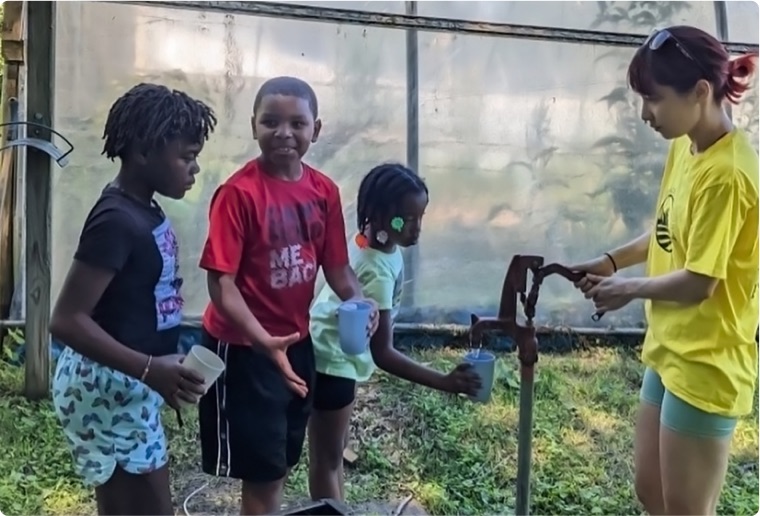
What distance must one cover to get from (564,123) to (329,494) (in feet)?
6.76

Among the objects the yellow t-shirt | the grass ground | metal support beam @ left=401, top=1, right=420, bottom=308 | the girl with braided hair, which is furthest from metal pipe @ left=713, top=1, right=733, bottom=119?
the girl with braided hair

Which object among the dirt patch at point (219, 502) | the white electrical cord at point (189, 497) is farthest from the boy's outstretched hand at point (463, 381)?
the white electrical cord at point (189, 497)

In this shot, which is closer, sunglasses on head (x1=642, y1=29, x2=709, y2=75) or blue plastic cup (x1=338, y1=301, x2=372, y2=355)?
sunglasses on head (x1=642, y1=29, x2=709, y2=75)

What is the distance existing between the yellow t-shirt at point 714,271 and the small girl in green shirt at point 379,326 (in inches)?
18.5

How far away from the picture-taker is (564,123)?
3574 millimetres

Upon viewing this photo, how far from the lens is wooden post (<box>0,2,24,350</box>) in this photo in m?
2.98

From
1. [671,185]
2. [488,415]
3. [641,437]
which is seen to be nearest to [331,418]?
[641,437]

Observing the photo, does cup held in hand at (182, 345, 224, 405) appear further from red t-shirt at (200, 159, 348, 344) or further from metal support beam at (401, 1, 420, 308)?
metal support beam at (401, 1, 420, 308)

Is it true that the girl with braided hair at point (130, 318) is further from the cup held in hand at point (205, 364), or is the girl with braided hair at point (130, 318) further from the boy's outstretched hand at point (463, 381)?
the boy's outstretched hand at point (463, 381)

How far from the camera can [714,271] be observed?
172 centimetres

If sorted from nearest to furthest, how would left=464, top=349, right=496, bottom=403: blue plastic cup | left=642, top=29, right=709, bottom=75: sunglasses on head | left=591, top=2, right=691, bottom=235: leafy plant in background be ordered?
left=642, top=29, right=709, bottom=75: sunglasses on head
left=464, top=349, right=496, bottom=403: blue plastic cup
left=591, top=2, right=691, bottom=235: leafy plant in background

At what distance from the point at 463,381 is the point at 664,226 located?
0.58m

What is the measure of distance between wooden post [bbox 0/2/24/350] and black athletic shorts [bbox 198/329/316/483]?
1647 millimetres

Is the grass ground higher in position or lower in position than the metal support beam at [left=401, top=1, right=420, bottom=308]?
lower
